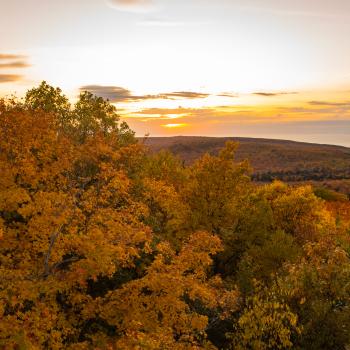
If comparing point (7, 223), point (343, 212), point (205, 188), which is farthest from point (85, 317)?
point (343, 212)

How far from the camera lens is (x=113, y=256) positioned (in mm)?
22578

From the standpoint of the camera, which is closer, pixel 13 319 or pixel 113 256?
pixel 13 319

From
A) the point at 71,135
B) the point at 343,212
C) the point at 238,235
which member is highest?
the point at 71,135

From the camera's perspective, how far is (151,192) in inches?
1927

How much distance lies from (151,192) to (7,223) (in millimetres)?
22313

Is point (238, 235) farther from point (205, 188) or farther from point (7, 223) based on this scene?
point (7, 223)

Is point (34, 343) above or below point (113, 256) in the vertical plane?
below

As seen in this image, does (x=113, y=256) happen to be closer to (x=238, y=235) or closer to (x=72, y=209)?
(x=72, y=209)

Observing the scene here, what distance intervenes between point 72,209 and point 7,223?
6339 mm

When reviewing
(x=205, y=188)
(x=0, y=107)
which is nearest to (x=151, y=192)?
(x=205, y=188)

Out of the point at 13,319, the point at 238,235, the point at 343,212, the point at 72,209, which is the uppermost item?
the point at 72,209

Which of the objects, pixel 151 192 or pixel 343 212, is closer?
pixel 151 192

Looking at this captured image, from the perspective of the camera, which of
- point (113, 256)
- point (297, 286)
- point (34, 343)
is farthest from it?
point (297, 286)

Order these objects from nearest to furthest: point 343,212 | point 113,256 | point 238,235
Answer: point 113,256 → point 238,235 → point 343,212
